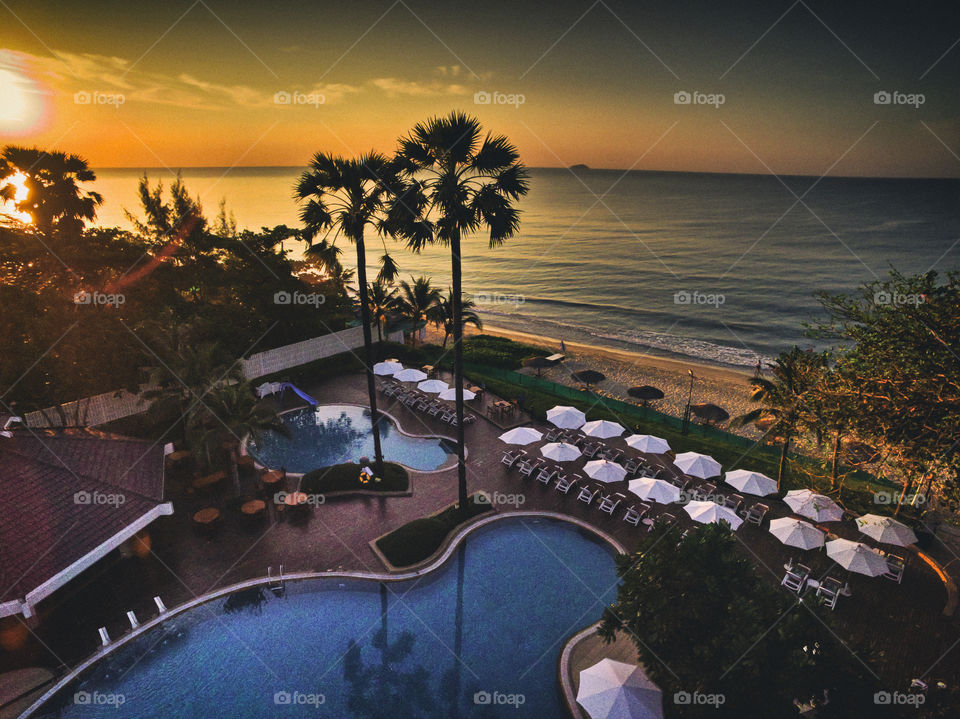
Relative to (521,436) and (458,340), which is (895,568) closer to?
(521,436)

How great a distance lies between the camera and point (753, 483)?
1805 centimetres

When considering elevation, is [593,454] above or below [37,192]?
below

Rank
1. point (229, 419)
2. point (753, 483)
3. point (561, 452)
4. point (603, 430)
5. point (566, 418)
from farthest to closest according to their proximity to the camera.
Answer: point (566, 418), point (603, 430), point (561, 452), point (229, 419), point (753, 483)

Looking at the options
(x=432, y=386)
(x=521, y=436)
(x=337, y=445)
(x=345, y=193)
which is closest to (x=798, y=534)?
(x=521, y=436)

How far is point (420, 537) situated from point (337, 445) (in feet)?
29.7

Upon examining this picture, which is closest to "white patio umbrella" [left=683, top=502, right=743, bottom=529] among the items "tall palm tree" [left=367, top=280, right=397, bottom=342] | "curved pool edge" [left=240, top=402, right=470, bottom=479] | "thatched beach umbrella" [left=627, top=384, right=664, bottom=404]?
"curved pool edge" [left=240, top=402, right=470, bottom=479]

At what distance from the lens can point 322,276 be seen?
34875 millimetres

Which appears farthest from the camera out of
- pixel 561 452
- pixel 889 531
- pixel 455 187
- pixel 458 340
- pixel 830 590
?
pixel 561 452

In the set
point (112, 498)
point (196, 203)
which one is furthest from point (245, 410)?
point (196, 203)

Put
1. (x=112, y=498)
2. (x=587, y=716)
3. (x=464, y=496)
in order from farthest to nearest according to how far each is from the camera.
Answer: (x=464, y=496) < (x=112, y=498) < (x=587, y=716)

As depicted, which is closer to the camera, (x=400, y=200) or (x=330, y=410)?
(x=400, y=200)

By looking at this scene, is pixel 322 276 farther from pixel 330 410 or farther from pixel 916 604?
pixel 916 604

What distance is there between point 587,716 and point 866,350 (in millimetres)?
11757

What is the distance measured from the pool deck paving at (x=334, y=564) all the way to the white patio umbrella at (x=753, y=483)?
1.21 m
